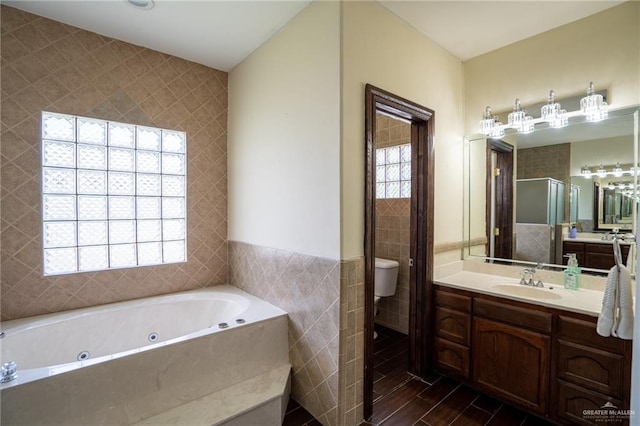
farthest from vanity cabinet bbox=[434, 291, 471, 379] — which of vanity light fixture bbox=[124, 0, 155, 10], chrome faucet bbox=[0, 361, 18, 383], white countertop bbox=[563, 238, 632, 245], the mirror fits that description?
vanity light fixture bbox=[124, 0, 155, 10]

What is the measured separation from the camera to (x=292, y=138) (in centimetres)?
216

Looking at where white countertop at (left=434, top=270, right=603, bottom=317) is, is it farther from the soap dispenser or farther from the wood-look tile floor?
the wood-look tile floor

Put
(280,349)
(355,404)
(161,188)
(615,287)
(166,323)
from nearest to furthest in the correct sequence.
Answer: (615,287) → (355,404) → (280,349) → (166,323) → (161,188)

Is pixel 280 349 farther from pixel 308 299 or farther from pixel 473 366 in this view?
pixel 473 366

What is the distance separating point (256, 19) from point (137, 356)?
236 cm

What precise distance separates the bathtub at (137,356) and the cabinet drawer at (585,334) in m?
1.81

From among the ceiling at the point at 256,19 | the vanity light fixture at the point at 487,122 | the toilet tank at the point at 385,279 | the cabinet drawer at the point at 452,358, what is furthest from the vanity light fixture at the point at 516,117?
the cabinet drawer at the point at 452,358

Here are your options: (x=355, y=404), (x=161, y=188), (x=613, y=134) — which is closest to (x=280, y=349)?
(x=355, y=404)

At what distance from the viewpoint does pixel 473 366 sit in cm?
217

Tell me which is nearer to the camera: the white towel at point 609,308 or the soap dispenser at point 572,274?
the white towel at point 609,308

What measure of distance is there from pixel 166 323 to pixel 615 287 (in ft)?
10.2

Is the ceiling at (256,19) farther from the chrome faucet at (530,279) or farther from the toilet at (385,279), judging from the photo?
the toilet at (385,279)

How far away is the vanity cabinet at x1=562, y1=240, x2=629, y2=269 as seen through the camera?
2016 mm

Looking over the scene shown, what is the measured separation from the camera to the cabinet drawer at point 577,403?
1.64 metres
